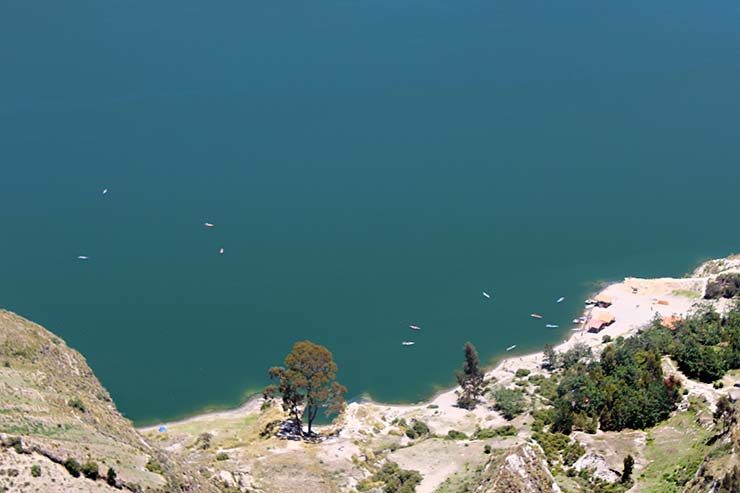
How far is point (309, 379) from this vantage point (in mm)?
56469

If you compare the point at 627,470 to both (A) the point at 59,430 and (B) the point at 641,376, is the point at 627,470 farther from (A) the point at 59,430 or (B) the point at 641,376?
(A) the point at 59,430

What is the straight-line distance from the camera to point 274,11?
174 metres

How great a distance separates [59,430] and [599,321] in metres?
58.7

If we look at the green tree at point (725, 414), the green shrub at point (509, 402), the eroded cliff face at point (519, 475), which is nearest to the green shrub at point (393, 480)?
the eroded cliff face at point (519, 475)

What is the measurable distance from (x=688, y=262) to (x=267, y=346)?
53676mm

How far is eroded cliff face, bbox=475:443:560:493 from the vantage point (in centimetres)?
3881

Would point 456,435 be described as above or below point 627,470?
above

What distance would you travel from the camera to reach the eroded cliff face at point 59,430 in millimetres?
32906

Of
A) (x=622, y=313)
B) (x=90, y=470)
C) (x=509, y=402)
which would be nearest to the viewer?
(x=90, y=470)

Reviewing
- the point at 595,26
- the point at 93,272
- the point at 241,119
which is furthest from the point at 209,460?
the point at 595,26

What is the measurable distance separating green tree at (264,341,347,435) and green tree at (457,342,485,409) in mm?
12745

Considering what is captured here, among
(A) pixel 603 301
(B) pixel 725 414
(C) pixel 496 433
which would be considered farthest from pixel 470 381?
(B) pixel 725 414

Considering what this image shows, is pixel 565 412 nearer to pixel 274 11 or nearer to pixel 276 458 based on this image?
pixel 276 458

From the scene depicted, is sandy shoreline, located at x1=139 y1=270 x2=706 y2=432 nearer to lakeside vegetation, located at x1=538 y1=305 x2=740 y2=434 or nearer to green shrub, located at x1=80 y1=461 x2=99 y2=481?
lakeside vegetation, located at x1=538 y1=305 x2=740 y2=434
